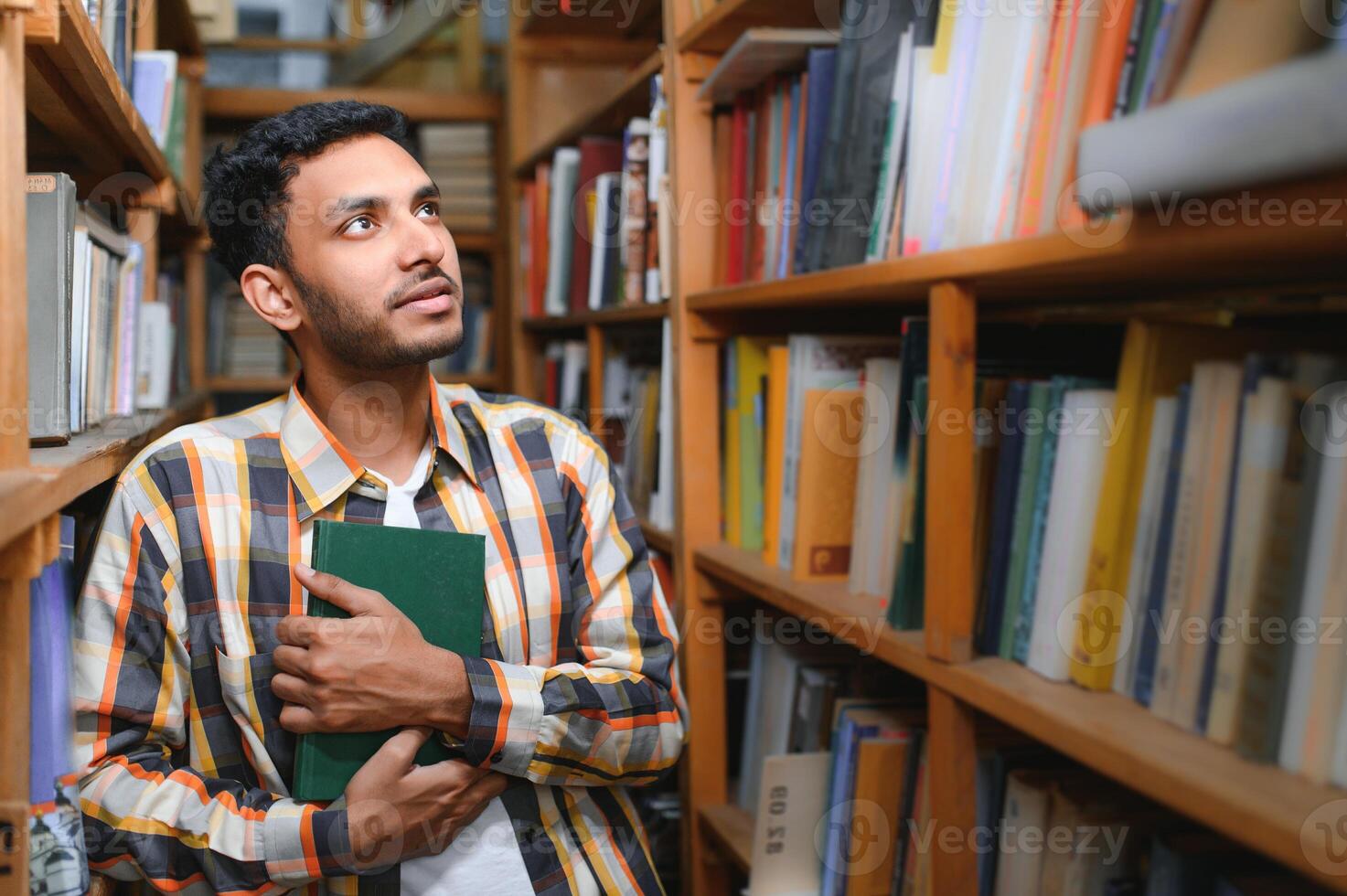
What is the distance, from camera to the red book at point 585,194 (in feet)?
7.52

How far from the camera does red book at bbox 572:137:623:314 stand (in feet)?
7.52

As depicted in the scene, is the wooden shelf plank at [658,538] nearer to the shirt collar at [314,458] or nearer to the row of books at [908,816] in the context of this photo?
the row of books at [908,816]

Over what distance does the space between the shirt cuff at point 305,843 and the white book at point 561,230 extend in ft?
5.19

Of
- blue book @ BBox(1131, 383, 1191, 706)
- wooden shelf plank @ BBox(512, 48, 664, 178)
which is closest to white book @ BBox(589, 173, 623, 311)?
wooden shelf plank @ BBox(512, 48, 664, 178)

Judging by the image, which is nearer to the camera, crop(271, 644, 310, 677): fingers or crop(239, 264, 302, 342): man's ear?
crop(271, 644, 310, 677): fingers

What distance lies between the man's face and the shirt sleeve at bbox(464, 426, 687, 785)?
271mm

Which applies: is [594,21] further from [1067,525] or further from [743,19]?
[1067,525]

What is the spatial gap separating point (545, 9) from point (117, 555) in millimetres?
1916

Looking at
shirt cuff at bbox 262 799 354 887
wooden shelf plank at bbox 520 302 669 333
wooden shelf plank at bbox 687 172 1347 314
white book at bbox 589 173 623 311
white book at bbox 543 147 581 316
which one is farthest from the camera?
white book at bbox 543 147 581 316

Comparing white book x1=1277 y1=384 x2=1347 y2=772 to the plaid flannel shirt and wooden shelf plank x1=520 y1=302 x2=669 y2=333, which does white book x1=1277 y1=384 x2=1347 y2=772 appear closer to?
the plaid flannel shirt

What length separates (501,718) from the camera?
115 cm

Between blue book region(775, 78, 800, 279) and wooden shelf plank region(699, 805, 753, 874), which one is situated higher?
blue book region(775, 78, 800, 279)

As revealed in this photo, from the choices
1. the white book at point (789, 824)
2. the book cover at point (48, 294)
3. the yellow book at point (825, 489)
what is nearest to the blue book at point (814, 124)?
the yellow book at point (825, 489)

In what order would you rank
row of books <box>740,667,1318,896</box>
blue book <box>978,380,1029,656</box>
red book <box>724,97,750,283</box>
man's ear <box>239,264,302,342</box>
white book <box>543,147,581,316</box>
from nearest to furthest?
row of books <box>740,667,1318,896</box> → blue book <box>978,380,1029,656</box> → man's ear <box>239,264,302,342</box> → red book <box>724,97,750,283</box> → white book <box>543,147,581,316</box>
